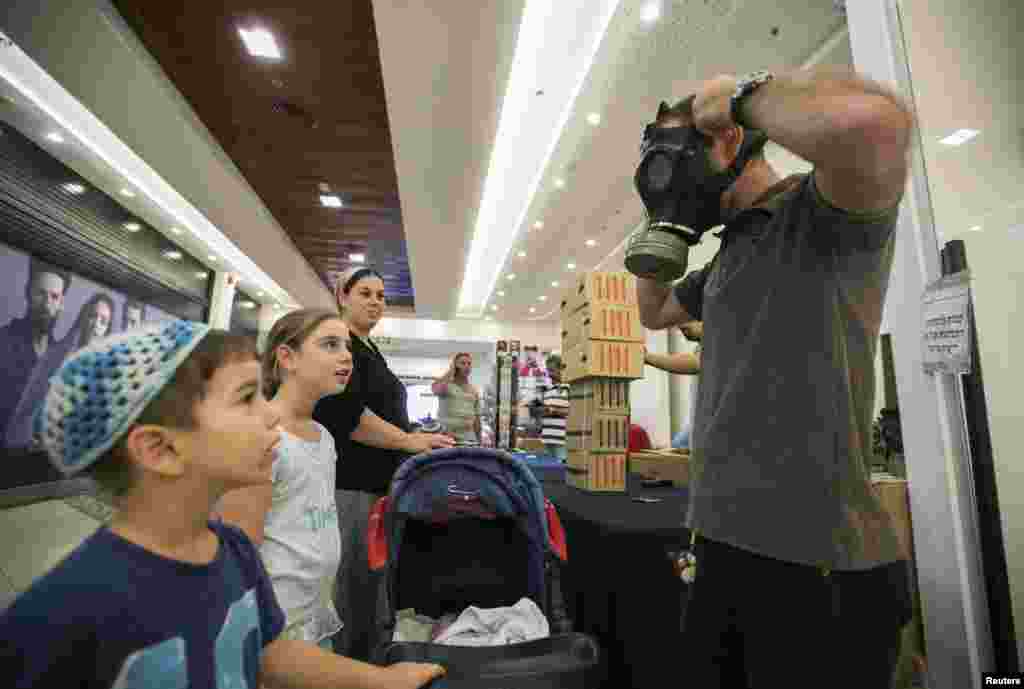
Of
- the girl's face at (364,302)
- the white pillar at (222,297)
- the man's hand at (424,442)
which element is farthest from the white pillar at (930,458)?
the white pillar at (222,297)

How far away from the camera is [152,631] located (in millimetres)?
566

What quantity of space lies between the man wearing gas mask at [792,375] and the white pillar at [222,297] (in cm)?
1017

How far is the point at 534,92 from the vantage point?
4062 mm

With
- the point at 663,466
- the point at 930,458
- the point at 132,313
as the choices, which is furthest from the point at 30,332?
the point at 930,458

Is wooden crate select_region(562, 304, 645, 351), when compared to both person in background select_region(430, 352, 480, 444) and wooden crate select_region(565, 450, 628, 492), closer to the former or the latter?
wooden crate select_region(565, 450, 628, 492)

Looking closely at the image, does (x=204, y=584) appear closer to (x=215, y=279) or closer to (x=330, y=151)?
(x=330, y=151)

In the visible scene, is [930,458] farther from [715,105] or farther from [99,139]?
[99,139]

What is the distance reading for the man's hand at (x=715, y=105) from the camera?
2.62 ft

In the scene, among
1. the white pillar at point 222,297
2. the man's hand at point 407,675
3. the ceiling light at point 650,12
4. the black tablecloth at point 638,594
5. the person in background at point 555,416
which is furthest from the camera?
the white pillar at point 222,297

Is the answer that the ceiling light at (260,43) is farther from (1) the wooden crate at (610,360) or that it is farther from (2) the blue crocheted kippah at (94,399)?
(2) the blue crocheted kippah at (94,399)

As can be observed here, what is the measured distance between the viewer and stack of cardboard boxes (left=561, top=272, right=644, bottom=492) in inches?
98.9

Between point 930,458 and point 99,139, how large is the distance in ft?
24.0

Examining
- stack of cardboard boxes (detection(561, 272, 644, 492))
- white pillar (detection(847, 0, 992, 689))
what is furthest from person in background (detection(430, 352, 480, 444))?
white pillar (detection(847, 0, 992, 689))

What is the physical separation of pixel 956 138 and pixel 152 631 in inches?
157
